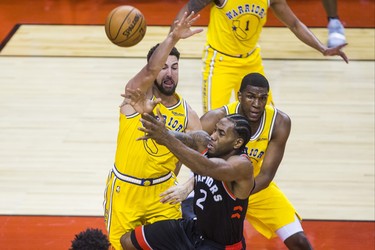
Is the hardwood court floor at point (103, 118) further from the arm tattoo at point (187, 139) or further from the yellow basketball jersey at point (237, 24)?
the arm tattoo at point (187, 139)

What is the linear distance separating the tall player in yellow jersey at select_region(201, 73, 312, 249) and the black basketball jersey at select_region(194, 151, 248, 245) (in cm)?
50

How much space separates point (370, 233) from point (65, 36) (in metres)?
6.34

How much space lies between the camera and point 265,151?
640 centimetres

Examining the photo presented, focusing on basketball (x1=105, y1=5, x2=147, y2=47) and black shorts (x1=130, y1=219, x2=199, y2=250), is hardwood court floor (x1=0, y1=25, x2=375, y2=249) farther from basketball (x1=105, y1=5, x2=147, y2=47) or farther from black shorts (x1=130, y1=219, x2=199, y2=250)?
basketball (x1=105, y1=5, x2=147, y2=47)

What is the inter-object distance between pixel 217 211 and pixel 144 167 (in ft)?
2.24

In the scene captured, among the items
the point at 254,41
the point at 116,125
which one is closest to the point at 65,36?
the point at 116,125

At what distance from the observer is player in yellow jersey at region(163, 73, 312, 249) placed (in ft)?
20.5

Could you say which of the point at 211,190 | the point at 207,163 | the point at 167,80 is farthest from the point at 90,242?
the point at 167,80

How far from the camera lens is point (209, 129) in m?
6.30

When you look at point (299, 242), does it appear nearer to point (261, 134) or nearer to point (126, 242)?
point (261, 134)

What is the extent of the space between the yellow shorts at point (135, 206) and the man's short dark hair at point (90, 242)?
1.60m

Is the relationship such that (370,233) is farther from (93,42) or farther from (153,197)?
(93,42)

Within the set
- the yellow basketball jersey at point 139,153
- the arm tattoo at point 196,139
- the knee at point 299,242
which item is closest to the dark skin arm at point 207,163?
the arm tattoo at point 196,139

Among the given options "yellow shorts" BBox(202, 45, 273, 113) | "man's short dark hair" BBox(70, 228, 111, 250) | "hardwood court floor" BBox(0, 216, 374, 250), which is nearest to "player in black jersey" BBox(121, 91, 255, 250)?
"man's short dark hair" BBox(70, 228, 111, 250)
